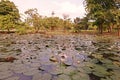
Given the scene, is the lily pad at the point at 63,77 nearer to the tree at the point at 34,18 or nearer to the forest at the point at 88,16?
the forest at the point at 88,16

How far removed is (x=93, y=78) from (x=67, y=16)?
4263 cm

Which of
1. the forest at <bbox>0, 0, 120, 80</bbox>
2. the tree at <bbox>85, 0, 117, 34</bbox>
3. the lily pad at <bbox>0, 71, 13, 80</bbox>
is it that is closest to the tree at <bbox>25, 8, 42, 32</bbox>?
the forest at <bbox>0, 0, 120, 80</bbox>

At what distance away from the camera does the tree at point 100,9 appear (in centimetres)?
2525

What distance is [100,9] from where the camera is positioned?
87.9ft

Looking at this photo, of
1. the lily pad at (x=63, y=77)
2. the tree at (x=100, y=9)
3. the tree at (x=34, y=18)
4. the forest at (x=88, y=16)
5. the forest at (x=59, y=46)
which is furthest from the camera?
the tree at (x=34, y=18)

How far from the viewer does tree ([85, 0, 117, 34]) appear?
25.3m

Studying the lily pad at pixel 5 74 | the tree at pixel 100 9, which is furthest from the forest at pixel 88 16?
the lily pad at pixel 5 74

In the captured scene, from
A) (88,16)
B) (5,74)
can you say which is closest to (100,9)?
(88,16)

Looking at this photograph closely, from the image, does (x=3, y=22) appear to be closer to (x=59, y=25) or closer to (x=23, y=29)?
(x=23, y=29)

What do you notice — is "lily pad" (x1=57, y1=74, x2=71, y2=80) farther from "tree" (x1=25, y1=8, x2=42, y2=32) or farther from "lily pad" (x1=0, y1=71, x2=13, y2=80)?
"tree" (x1=25, y1=8, x2=42, y2=32)

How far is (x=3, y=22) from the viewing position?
2158 cm

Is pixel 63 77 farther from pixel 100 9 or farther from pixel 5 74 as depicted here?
pixel 100 9

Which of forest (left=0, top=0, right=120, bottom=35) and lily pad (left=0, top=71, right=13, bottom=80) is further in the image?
forest (left=0, top=0, right=120, bottom=35)

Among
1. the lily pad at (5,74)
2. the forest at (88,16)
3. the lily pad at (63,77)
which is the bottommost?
the lily pad at (63,77)
